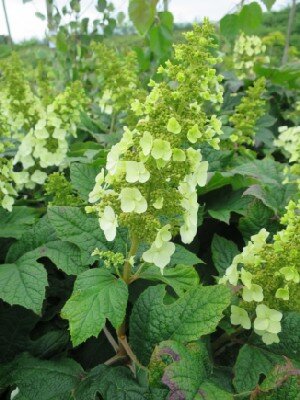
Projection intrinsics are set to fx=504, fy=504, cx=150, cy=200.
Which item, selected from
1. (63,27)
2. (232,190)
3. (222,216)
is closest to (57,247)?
(222,216)

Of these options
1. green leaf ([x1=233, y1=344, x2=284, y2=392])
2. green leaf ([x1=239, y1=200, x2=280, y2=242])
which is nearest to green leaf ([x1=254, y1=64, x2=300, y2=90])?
green leaf ([x1=239, y1=200, x2=280, y2=242])

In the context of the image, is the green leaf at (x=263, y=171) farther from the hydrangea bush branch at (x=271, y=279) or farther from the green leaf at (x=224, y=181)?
the hydrangea bush branch at (x=271, y=279)

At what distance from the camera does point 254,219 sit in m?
2.01

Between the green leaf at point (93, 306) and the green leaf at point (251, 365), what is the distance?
414 mm

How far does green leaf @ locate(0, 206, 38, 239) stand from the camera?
2.02 m

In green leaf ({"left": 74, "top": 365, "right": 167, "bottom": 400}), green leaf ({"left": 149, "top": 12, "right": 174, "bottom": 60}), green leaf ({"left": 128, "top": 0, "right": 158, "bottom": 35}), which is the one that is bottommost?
green leaf ({"left": 74, "top": 365, "right": 167, "bottom": 400})

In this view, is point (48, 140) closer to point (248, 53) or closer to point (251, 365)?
point (251, 365)

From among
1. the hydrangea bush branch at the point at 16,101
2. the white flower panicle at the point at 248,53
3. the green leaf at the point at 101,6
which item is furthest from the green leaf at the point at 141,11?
the green leaf at the point at 101,6

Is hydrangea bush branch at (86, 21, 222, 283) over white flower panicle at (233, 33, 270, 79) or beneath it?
over

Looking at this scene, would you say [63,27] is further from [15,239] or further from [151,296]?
[151,296]

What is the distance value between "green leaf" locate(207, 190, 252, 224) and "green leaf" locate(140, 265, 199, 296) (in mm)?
455

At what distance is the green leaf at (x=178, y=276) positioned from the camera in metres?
1.59

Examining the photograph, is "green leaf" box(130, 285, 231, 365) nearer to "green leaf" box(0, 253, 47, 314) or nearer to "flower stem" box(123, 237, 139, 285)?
"flower stem" box(123, 237, 139, 285)

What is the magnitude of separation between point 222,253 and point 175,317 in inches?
20.0
